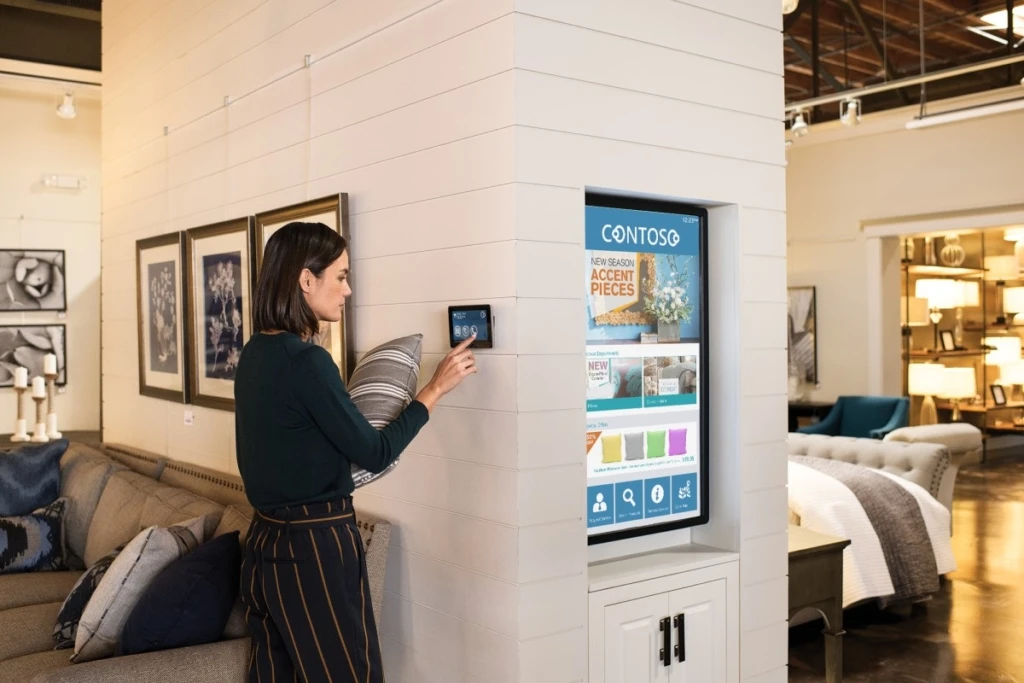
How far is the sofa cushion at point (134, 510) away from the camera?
11.3 feet

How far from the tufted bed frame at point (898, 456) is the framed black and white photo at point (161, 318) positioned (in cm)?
377

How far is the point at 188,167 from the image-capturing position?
4.47 meters

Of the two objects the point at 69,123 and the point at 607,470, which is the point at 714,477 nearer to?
the point at 607,470

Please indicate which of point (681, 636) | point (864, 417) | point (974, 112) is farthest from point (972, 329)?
point (681, 636)

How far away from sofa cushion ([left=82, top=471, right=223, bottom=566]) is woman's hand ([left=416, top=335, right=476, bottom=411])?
116 cm

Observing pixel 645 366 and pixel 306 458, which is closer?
pixel 306 458

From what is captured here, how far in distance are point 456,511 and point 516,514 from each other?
0.94ft

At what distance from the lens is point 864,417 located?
29.8ft

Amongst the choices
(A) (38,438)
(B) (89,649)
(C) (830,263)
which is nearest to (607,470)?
(B) (89,649)

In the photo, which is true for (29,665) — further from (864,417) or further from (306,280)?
(864,417)

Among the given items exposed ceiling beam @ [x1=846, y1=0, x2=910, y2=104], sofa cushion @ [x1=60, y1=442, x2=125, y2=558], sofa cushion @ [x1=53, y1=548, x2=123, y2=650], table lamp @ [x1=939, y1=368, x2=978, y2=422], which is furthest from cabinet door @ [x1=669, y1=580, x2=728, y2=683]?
table lamp @ [x1=939, y1=368, x2=978, y2=422]

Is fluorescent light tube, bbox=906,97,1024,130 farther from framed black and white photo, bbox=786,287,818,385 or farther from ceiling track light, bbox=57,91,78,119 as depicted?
ceiling track light, bbox=57,91,78,119

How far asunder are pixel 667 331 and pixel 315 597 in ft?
4.25

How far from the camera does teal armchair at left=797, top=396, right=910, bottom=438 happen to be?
882 cm
